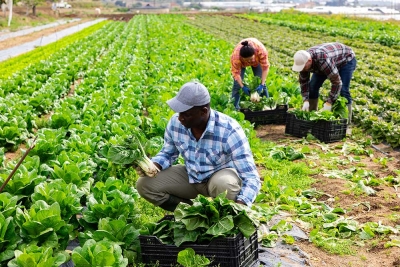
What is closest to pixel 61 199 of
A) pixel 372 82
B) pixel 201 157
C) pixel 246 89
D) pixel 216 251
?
pixel 201 157

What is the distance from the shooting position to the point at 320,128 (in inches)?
322

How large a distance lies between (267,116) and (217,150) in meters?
4.84

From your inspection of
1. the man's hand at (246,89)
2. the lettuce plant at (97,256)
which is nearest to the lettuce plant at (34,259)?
the lettuce plant at (97,256)

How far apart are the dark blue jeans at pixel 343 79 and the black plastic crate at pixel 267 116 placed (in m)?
0.76

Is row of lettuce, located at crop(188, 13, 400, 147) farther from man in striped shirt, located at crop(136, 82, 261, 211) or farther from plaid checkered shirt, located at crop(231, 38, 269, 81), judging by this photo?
man in striped shirt, located at crop(136, 82, 261, 211)

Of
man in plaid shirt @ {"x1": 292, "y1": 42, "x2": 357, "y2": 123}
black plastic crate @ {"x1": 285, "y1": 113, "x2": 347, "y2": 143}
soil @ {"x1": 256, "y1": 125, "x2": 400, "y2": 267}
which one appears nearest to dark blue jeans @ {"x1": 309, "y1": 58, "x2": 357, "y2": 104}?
man in plaid shirt @ {"x1": 292, "y1": 42, "x2": 357, "y2": 123}

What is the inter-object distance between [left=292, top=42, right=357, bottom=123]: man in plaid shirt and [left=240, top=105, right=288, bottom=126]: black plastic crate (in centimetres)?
62

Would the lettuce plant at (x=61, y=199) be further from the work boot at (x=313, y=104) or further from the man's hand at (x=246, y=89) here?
A: the work boot at (x=313, y=104)

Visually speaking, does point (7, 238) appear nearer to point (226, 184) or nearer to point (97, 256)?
point (97, 256)

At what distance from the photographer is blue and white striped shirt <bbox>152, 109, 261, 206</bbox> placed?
440cm

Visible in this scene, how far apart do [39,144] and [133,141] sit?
2.03m

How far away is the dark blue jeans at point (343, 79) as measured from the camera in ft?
27.1

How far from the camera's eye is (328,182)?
660 centimetres

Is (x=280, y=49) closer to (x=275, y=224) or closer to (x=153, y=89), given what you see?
(x=153, y=89)
